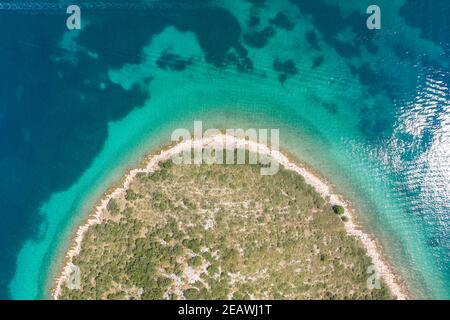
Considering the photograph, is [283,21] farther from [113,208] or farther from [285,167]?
[113,208]

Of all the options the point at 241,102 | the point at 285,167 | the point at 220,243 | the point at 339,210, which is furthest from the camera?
the point at 241,102

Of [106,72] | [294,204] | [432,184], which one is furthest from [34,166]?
[432,184]

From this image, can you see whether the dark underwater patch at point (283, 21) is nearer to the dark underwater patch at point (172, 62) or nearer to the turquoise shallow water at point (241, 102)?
the turquoise shallow water at point (241, 102)

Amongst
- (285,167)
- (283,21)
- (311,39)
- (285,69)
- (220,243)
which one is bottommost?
(220,243)

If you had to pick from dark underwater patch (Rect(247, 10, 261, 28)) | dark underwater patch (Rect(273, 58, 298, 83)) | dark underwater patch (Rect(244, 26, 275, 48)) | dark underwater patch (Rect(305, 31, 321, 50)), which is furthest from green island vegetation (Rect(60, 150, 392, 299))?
dark underwater patch (Rect(247, 10, 261, 28))

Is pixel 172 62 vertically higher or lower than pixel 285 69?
higher

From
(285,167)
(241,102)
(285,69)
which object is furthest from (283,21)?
(285,167)
